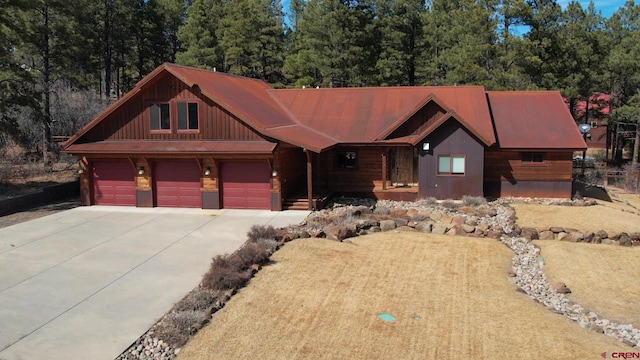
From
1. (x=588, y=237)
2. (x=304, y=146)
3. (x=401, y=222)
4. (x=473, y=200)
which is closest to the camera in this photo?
(x=588, y=237)

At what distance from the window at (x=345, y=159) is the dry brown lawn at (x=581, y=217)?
7463 mm

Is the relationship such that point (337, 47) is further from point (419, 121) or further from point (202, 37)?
point (419, 121)

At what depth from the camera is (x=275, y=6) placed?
2731 inches

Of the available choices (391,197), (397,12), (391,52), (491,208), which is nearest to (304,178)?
(391,197)

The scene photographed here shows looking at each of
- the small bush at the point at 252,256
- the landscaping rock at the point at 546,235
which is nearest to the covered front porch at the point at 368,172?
the landscaping rock at the point at 546,235

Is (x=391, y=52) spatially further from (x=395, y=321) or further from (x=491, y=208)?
(x=395, y=321)

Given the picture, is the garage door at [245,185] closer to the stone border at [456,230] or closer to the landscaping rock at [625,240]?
the stone border at [456,230]

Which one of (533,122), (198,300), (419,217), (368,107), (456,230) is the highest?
(368,107)

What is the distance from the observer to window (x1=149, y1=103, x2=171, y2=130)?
74.0ft

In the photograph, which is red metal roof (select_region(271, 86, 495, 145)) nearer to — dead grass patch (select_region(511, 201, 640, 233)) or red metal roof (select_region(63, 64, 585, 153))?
red metal roof (select_region(63, 64, 585, 153))

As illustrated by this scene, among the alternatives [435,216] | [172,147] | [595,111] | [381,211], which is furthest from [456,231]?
[595,111]

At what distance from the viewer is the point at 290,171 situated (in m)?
23.4

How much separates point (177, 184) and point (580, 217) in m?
16.2

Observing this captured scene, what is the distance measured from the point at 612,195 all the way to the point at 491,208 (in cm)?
1059
